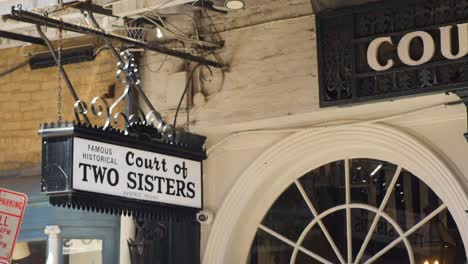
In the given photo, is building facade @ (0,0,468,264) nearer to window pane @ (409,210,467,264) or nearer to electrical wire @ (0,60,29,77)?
window pane @ (409,210,467,264)

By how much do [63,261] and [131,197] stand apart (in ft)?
8.92

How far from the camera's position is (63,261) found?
1071 centimetres

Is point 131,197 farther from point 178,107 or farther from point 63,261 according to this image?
point 63,261

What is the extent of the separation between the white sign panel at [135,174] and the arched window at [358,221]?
1344 mm

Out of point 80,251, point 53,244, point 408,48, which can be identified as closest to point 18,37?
point 53,244


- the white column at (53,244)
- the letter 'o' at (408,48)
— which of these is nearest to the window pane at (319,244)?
the letter 'o' at (408,48)

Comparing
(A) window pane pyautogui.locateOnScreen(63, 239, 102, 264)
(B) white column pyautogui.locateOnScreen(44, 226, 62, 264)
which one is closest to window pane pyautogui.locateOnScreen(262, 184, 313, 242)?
(A) window pane pyautogui.locateOnScreen(63, 239, 102, 264)

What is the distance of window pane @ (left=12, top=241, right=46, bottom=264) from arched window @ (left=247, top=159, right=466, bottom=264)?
2.20 metres

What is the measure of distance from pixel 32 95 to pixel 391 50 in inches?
162

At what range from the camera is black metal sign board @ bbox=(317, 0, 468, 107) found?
842cm

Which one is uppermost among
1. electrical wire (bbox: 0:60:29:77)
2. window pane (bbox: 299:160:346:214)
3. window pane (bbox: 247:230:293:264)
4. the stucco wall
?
electrical wire (bbox: 0:60:29:77)

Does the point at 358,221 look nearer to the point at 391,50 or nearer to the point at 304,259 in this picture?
the point at 304,259

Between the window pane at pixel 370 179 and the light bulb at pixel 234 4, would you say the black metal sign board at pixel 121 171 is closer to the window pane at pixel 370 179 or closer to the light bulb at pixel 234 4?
the light bulb at pixel 234 4

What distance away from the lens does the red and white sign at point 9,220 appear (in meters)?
8.21
